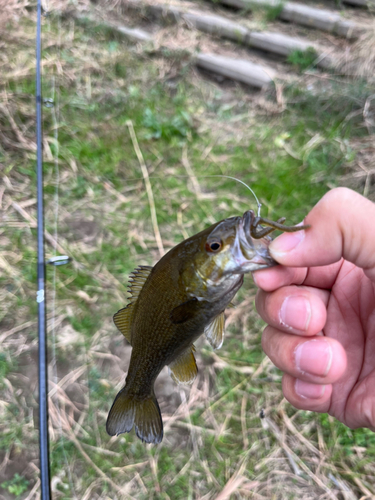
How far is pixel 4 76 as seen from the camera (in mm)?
3949

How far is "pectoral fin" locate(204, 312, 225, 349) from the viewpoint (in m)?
1.58

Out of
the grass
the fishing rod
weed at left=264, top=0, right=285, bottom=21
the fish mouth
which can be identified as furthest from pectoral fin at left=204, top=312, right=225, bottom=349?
weed at left=264, top=0, right=285, bottom=21

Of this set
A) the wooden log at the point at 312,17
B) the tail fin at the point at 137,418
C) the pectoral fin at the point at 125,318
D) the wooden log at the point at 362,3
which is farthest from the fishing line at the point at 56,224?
the wooden log at the point at 362,3

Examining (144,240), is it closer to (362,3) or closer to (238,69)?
(238,69)

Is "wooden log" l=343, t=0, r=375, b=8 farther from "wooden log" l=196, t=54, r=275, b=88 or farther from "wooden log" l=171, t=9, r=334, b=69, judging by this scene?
"wooden log" l=196, t=54, r=275, b=88

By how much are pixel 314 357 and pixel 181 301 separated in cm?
62

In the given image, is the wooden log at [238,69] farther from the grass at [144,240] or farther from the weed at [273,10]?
the weed at [273,10]

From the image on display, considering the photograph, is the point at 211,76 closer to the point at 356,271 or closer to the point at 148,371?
the point at 356,271

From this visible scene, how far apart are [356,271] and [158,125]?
303cm

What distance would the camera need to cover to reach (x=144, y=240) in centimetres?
332

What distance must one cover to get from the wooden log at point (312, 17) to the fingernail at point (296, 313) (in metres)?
4.66

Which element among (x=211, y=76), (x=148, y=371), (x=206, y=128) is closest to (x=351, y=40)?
(x=211, y=76)

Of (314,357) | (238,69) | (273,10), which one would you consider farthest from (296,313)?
(273,10)

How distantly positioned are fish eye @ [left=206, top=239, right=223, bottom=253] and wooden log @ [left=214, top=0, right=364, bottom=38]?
15.6 feet
